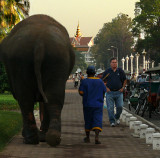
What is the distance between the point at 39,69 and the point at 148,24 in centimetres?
6082

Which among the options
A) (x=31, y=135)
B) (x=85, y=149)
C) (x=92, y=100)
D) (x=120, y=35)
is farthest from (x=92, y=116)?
(x=120, y=35)

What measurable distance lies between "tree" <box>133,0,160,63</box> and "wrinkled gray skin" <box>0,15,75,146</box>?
5692cm

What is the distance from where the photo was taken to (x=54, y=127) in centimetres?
820

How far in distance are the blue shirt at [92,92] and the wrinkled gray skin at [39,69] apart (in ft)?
4.55

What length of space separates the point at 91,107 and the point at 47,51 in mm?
2108

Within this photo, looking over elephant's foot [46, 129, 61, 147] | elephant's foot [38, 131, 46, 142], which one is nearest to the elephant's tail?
elephant's foot [46, 129, 61, 147]

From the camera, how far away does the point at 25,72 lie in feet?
27.4

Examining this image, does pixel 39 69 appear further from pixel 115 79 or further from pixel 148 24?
pixel 148 24

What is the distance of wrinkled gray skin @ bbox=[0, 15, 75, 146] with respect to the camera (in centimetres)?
823

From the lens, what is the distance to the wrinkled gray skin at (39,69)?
27.0 ft

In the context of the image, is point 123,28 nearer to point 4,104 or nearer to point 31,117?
point 4,104

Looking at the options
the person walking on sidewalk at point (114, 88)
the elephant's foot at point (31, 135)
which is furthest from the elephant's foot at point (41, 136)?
the person walking on sidewalk at point (114, 88)

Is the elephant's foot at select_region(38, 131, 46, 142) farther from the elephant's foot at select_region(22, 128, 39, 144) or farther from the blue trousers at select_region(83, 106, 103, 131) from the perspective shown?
the blue trousers at select_region(83, 106, 103, 131)

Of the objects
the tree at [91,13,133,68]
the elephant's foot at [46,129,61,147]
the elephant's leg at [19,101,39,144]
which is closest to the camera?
the elephant's foot at [46,129,61,147]
